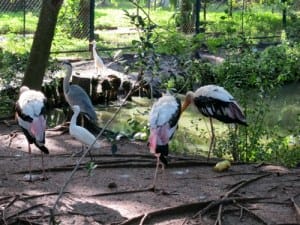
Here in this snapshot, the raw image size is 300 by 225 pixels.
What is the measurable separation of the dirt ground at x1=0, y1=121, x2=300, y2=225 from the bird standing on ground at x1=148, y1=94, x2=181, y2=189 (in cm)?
48

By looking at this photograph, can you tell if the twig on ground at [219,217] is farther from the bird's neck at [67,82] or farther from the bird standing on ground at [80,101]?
the bird's neck at [67,82]

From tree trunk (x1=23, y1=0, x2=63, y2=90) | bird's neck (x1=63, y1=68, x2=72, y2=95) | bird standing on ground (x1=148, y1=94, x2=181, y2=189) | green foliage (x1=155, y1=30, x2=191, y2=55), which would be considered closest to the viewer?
bird standing on ground (x1=148, y1=94, x2=181, y2=189)

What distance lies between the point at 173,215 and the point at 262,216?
2.79 feet

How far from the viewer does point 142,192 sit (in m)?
6.77

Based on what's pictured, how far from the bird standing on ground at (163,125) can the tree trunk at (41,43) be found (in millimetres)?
3698

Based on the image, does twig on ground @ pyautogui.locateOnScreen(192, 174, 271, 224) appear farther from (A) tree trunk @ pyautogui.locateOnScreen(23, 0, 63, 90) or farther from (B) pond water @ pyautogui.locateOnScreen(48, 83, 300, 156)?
(A) tree trunk @ pyautogui.locateOnScreen(23, 0, 63, 90)

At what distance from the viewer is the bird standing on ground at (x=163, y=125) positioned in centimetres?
659

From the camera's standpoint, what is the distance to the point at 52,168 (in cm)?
748

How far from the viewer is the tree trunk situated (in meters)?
10.1

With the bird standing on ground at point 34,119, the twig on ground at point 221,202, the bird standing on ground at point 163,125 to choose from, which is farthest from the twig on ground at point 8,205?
the twig on ground at point 221,202

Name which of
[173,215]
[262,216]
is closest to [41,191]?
[173,215]

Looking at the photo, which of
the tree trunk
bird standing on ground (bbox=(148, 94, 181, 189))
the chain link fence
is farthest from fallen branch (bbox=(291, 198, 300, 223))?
the chain link fence

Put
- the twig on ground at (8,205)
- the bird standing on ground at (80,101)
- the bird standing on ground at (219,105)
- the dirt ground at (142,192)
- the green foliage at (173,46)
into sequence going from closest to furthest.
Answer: the twig on ground at (8,205) < the dirt ground at (142,192) < the green foliage at (173,46) < the bird standing on ground at (219,105) < the bird standing on ground at (80,101)

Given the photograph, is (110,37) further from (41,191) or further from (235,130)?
(41,191)
